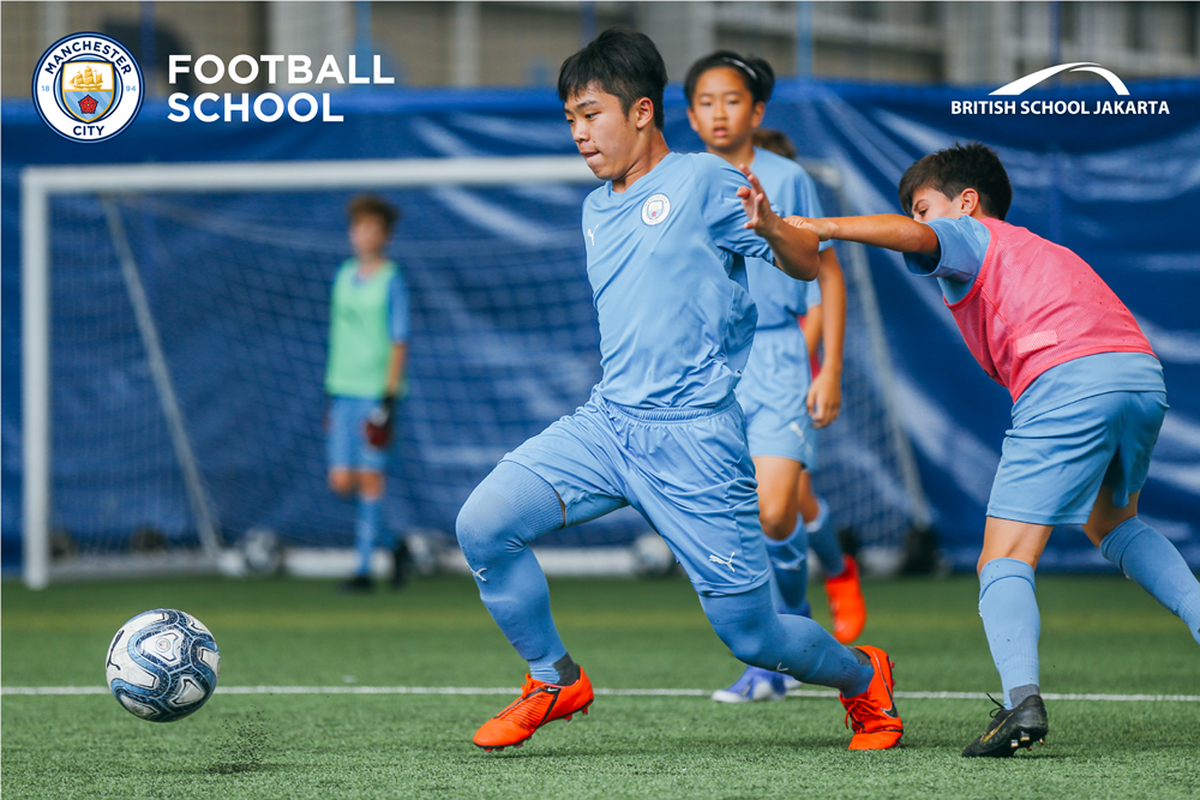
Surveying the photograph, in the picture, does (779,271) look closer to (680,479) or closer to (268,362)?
(680,479)

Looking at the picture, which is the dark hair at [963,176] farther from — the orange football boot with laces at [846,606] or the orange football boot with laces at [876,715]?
the orange football boot with laces at [846,606]

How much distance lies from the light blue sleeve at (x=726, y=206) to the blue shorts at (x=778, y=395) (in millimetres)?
1272

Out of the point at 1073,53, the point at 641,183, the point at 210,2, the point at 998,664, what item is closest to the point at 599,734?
the point at 998,664

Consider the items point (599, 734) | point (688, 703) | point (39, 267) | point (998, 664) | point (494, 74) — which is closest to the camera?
point (998, 664)

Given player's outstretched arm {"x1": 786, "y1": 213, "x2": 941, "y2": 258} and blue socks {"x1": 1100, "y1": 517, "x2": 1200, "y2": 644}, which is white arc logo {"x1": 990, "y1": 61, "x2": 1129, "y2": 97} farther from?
player's outstretched arm {"x1": 786, "y1": 213, "x2": 941, "y2": 258}

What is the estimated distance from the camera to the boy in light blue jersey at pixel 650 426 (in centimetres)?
339

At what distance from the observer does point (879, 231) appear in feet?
10.4

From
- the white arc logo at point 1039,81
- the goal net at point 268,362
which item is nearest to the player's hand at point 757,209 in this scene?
the white arc logo at point 1039,81

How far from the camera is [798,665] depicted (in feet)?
11.4

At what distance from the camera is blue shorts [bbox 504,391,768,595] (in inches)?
133

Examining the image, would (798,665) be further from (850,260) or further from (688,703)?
(850,260)

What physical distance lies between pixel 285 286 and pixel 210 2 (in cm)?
405

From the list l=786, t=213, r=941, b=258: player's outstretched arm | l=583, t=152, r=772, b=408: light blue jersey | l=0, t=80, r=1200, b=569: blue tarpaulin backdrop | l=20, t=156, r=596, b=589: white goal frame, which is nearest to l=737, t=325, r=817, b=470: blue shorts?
l=583, t=152, r=772, b=408: light blue jersey

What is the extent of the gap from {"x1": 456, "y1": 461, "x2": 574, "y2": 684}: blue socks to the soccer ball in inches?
28.7
